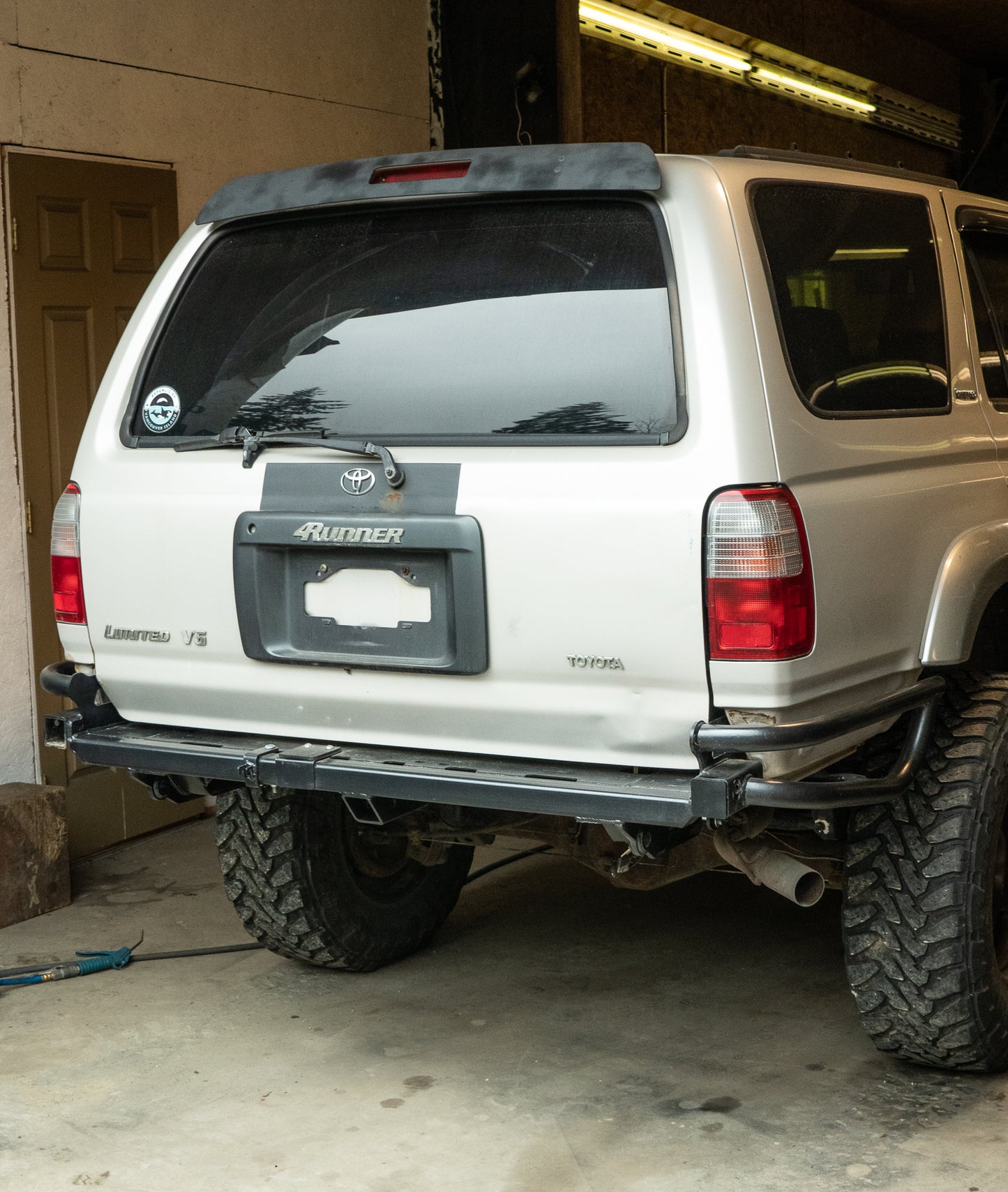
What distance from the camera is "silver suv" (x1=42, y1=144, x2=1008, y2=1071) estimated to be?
2.96m

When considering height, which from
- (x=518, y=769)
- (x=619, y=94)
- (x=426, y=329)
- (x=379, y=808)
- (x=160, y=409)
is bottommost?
(x=379, y=808)

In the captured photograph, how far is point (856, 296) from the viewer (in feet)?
11.2

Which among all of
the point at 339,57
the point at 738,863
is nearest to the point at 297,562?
the point at 738,863

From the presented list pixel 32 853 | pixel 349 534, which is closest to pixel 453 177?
pixel 349 534

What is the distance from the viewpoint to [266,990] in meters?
4.34

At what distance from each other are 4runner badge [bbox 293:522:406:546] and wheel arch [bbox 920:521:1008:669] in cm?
123

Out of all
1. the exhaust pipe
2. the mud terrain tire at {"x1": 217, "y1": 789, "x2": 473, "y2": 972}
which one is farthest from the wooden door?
the exhaust pipe

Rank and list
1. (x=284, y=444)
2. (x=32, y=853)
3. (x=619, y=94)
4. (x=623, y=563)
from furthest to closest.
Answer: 1. (x=619, y=94)
2. (x=32, y=853)
3. (x=284, y=444)
4. (x=623, y=563)

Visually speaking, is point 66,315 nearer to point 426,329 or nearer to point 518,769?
point 426,329

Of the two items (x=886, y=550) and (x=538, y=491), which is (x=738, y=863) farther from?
(x=538, y=491)

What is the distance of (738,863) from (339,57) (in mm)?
4927

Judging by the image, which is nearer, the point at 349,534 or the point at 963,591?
the point at 349,534

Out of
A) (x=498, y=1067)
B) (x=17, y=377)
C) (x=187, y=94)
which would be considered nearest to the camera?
(x=498, y=1067)

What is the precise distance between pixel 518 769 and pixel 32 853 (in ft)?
8.65
